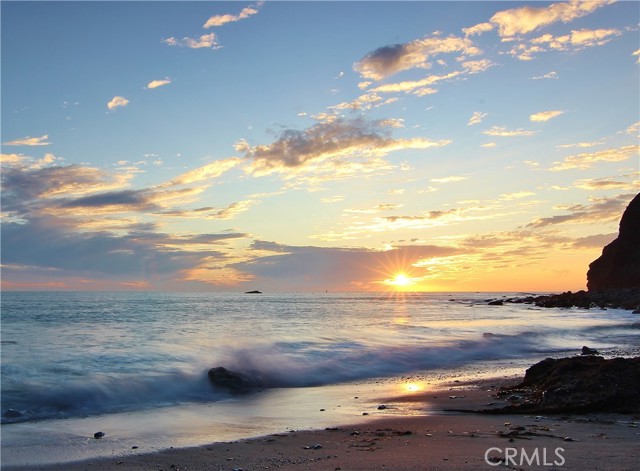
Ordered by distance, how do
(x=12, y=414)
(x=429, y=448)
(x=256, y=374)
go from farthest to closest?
(x=256, y=374), (x=12, y=414), (x=429, y=448)

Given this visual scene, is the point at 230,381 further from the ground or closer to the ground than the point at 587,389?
closer to the ground

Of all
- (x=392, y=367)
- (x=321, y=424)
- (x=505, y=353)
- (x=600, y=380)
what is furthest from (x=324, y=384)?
(x=505, y=353)

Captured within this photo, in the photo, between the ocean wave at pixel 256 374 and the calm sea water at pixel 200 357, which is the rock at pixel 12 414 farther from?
the calm sea water at pixel 200 357

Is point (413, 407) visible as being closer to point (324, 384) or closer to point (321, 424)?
point (321, 424)

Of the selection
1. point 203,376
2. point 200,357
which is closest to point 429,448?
point 203,376

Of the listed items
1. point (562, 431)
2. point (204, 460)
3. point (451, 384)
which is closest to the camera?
point (204, 460)

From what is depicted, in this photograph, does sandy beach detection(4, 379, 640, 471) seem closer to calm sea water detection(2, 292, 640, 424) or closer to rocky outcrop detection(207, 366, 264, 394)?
calm sea water detection(2, 292, 640, 424)

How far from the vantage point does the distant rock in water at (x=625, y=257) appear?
92.9m

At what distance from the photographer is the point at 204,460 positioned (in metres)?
7.79

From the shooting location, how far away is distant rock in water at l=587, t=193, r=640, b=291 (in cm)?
9288

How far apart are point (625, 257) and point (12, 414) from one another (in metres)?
108

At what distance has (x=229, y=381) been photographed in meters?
16.1

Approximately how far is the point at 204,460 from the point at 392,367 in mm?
14233

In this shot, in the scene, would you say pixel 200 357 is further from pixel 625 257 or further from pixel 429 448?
pixel 625 257
